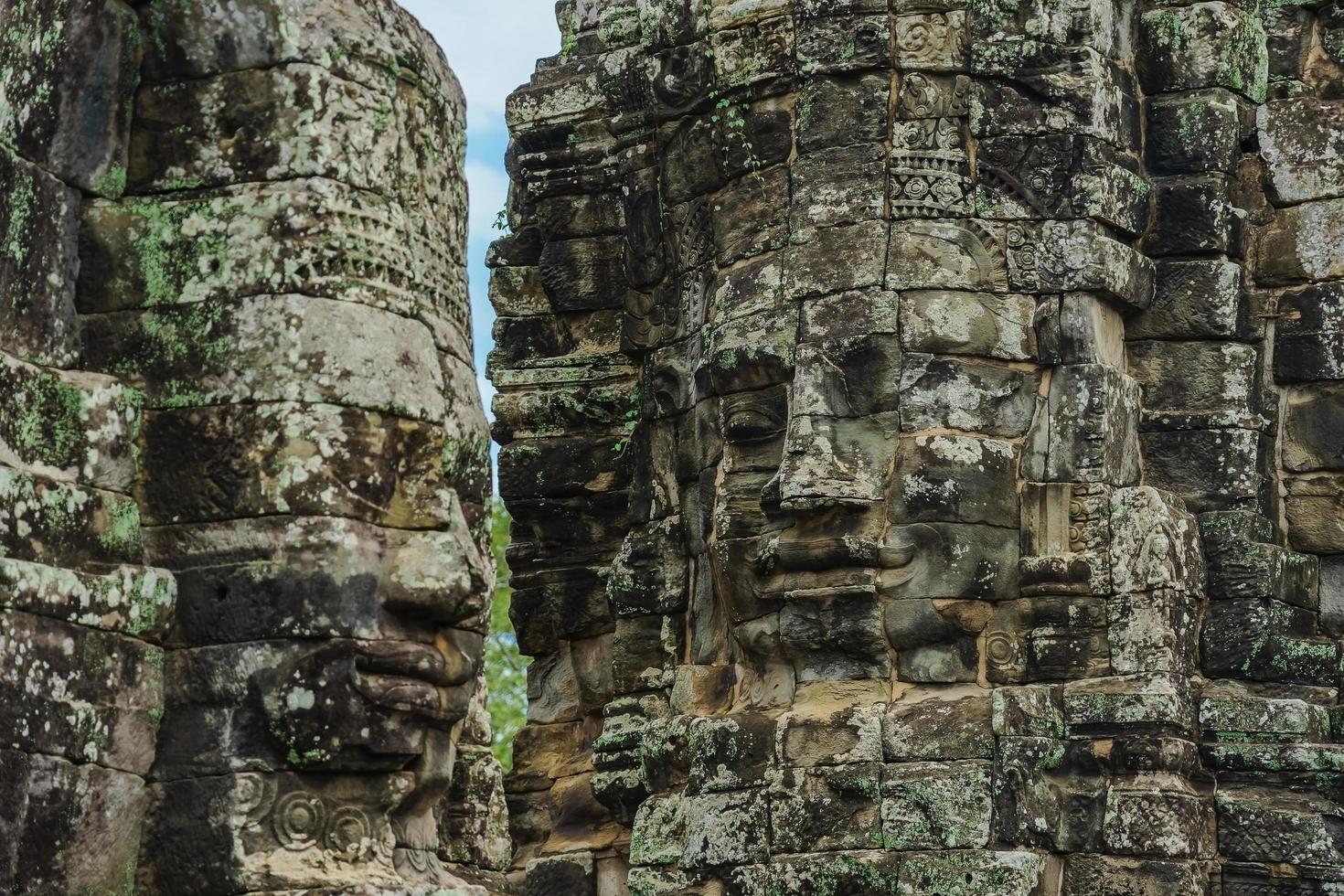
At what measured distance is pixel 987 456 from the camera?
14.9 m

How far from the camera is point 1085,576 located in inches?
584

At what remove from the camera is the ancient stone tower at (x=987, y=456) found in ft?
47.8

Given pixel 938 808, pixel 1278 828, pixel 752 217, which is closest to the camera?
pixel 938 808

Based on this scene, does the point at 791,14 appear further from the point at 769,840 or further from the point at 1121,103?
the point at 769,840

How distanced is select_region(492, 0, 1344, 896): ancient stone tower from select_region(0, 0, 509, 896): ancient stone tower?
6.30 metres

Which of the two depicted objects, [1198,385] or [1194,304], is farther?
[1194,304]

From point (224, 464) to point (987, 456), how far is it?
24.1ft

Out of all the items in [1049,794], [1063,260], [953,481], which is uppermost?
[1063,260]

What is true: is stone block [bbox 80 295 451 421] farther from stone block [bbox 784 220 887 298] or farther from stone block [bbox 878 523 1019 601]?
stone block [bbox 784 220 887 298]

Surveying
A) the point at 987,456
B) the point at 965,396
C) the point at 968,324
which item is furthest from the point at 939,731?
the point at 968,324

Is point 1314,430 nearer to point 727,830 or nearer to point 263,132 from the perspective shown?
point 727,830

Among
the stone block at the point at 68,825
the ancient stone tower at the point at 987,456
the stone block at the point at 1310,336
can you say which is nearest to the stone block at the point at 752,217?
the ancient stone tower at the point at 987,456

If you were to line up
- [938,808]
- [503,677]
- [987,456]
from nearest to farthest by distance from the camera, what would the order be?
[938,808], [987,456], [503,677]

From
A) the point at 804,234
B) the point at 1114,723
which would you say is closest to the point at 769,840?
the point at 1114,723
